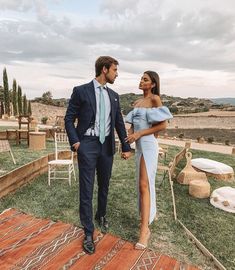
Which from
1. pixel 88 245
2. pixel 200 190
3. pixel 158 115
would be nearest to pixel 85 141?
pixel 158 115

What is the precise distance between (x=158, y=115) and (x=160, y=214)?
2062 mm

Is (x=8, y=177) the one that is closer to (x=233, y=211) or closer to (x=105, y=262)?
(x=105, y=262)

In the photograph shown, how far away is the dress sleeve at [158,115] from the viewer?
3.66m

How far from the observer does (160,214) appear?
500cm

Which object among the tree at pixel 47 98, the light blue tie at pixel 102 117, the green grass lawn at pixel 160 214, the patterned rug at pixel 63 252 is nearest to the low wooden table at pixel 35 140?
the green grass lawn at pixel 160 214

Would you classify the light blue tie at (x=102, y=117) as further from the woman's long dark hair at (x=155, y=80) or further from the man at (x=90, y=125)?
the woman's long dark hair at (x=155, y=80)

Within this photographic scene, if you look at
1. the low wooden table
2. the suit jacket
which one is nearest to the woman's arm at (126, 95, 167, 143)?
the suit jacket

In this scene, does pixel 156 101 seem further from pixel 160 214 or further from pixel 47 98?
pixel 47 98

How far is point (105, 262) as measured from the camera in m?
3.23

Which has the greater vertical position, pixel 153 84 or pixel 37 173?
pixel 153 84

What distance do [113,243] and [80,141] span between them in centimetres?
130

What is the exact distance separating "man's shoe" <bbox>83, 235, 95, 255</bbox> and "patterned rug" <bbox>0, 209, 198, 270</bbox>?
55mm

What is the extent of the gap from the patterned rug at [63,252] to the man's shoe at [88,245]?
0.18ft

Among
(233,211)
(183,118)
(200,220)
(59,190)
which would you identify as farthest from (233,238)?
(183,118)
